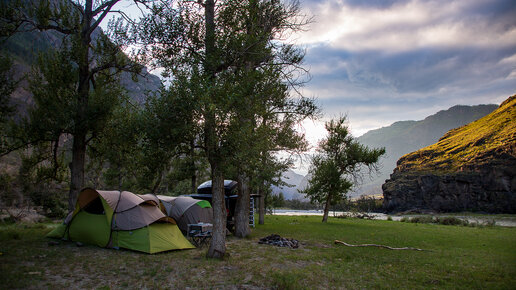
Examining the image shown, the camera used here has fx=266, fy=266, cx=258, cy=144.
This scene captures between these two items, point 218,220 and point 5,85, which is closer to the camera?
point 218,220

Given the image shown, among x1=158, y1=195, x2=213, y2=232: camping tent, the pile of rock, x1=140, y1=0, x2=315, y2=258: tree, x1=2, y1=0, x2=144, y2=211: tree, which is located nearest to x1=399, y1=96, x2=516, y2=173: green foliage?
the pile of rock

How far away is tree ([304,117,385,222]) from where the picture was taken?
28734 millimetres

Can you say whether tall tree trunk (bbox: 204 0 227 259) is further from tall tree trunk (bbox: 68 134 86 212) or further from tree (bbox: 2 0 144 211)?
tall tree trunk (bbox: 68 134 86 212)

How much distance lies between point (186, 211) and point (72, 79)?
9529 mm

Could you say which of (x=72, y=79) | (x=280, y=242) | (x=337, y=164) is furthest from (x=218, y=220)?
(x=337, y=164)

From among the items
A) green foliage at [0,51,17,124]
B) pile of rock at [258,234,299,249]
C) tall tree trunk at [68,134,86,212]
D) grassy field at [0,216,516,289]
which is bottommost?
pile of rock at [258,234,299,249]

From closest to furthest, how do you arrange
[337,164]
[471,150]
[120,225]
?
[120,225]
[337,164]
[471,150]

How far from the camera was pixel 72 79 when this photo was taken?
14.1 metres

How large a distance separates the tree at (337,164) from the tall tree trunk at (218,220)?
65.8 ft

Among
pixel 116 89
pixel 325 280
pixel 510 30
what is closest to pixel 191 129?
pixel 325 280

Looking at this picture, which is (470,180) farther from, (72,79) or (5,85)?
(5,85)

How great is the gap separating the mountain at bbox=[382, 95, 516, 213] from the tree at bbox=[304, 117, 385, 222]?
189 ft

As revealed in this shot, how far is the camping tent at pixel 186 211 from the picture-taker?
16125 mm

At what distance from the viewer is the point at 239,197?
16.1 meters
